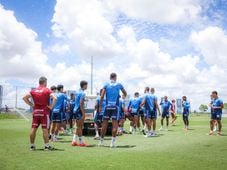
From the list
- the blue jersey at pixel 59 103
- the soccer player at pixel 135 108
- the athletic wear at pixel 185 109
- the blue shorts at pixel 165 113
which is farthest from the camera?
the blue shorts at pixel 165 113

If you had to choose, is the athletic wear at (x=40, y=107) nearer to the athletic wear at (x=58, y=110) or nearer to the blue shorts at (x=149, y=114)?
the athletic wear at (x=58, y=110)

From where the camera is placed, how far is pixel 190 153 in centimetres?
1027

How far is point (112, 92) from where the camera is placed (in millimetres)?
12953

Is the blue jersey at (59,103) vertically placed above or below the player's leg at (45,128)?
above

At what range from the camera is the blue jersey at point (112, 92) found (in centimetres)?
1295

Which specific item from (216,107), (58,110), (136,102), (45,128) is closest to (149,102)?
(136,102)

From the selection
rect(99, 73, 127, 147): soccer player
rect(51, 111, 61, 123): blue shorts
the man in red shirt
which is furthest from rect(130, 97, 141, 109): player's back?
the man in red shirt

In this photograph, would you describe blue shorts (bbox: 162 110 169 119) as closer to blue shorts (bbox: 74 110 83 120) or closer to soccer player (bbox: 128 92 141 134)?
soccer player (bbox: 128 92 141 134)

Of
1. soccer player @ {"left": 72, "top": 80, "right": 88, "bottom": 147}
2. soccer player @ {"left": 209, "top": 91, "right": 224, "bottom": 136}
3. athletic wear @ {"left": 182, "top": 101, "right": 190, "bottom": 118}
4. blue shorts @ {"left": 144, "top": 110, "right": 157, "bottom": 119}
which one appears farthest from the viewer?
athletic wear @ {"left": 182, "top": 101, "right": 190, "bottom": 118}

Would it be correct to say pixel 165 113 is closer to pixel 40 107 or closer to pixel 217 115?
pixel 217 115

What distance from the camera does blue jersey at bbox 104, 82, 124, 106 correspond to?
12953mm

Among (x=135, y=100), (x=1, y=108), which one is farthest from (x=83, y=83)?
(x=1, y=108)

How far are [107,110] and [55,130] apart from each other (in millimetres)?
3692

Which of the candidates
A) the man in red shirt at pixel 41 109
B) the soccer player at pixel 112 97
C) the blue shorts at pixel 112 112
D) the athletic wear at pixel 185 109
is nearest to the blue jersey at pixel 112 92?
the soccer player at pixel 112 97
